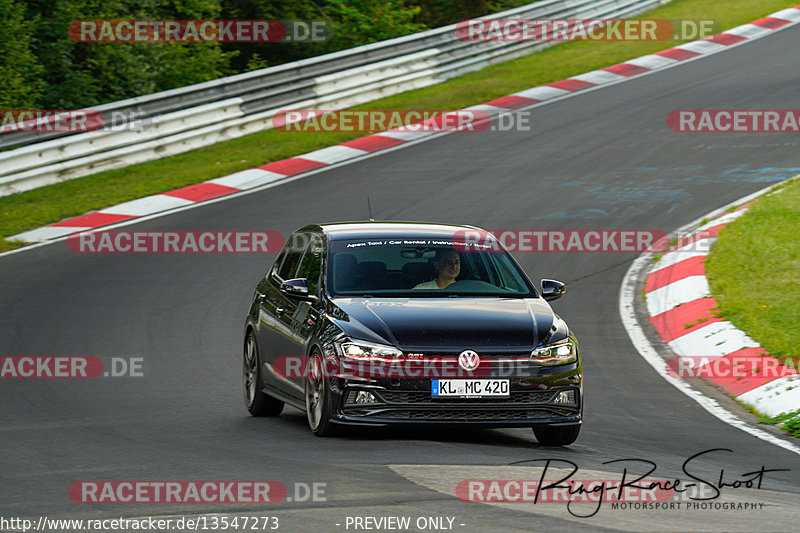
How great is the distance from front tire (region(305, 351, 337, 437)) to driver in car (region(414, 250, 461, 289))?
107cm

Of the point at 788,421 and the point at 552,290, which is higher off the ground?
the point at 552,290

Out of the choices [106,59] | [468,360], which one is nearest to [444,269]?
[468,360]

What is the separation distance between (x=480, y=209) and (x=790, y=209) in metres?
4.06

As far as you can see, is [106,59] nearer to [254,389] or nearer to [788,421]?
[254,389]

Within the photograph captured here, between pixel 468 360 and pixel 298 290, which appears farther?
pixel 298 290

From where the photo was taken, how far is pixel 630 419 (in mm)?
9445

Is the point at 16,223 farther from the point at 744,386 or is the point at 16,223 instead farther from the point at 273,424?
the point at 744,386

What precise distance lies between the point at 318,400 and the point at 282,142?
14.0m

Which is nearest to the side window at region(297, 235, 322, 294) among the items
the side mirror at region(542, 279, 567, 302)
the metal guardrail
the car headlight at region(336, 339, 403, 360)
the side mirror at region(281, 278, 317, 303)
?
the side mirror at region(281, 278, 317, 303)

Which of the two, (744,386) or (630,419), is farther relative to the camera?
(744,386)

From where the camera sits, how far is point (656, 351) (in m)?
11.9

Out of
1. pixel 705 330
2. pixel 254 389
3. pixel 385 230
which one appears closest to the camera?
pixel 385 230

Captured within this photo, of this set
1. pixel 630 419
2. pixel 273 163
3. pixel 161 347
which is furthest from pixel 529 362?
pixel 273 163

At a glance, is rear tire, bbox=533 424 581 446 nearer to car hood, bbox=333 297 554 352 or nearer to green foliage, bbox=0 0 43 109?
car hood, bbox=333 297 554 352
